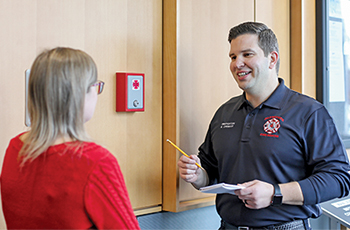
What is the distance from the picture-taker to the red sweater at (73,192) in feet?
2.89

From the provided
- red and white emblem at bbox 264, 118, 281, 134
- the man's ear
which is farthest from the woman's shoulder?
the man's ear

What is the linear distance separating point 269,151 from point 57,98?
1002 millimetres

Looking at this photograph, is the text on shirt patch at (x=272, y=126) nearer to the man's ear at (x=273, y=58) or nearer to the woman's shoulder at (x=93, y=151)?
the man's ear at (x=273, y=58)

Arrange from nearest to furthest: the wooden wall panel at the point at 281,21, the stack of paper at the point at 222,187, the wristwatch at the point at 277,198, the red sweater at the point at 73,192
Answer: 1. the red sweater at the point at 73,192
2. the stack of paper at the point at 222,187
3. the wristwatch at the point at 277,198
4. the wooden wall panel at the point at 281,21

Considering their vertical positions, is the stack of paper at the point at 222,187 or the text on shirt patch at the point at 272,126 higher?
the text on shirt patch at the point at 272,126

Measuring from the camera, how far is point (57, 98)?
3.03 feet

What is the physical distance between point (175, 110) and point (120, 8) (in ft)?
2.01

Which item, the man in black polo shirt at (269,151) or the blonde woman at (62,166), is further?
the man in black polo shirt at (269,151)

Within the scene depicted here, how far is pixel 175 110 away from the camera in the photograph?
1.93 meters

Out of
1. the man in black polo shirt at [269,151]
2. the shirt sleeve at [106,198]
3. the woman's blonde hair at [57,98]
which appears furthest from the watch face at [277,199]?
the woman's blonde hair at [57,98]

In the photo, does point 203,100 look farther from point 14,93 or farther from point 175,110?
point 14,93

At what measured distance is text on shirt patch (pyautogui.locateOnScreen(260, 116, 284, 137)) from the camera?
5.23ft

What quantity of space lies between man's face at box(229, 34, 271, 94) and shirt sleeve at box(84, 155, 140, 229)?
38.0 inches

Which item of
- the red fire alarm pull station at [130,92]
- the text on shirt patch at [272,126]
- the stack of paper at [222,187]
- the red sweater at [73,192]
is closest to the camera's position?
the red sweater at [73,192]
